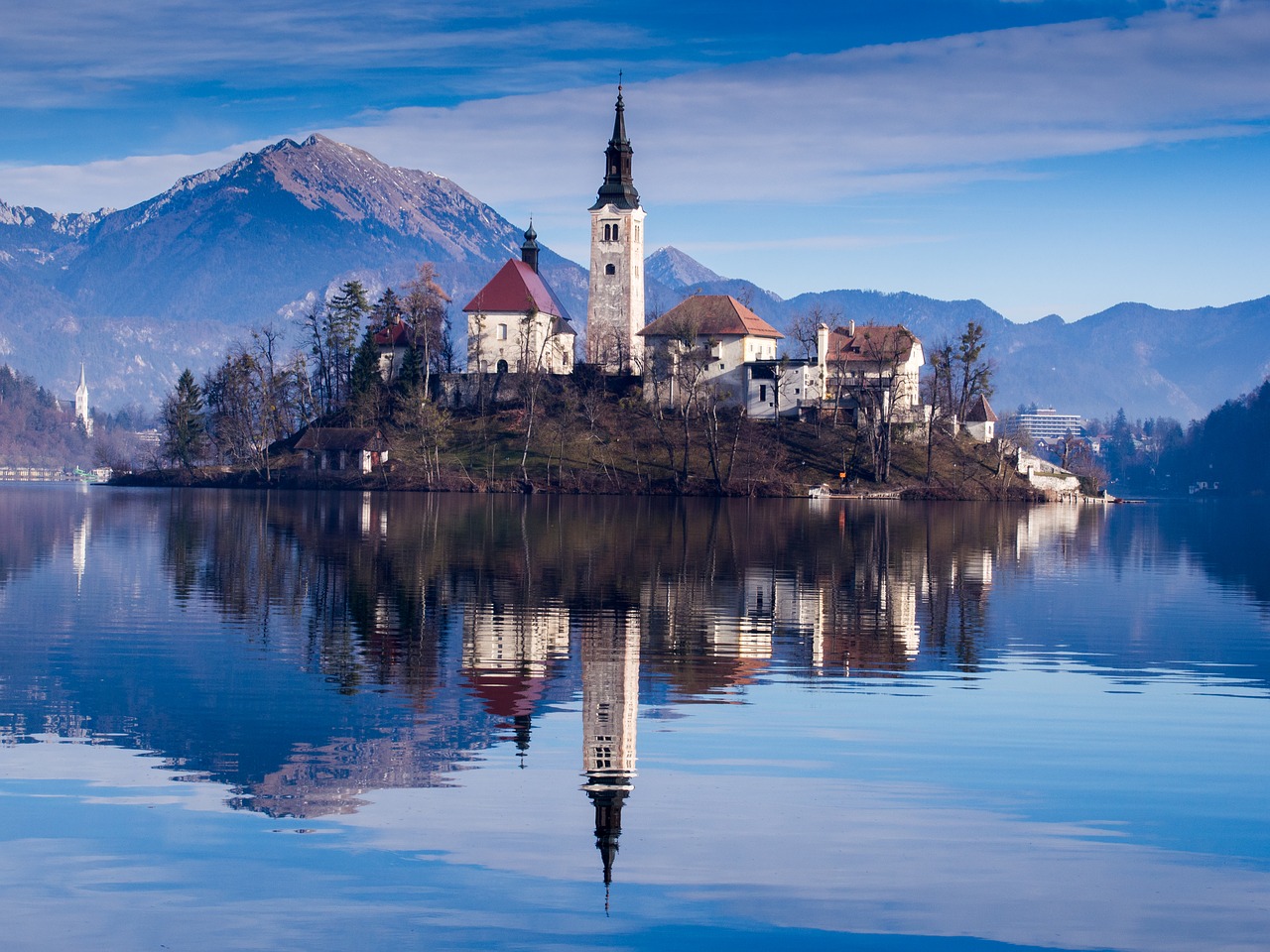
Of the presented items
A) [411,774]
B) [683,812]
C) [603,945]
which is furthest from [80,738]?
[603,945]

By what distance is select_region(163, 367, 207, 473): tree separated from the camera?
142m

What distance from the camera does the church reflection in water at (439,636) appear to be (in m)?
20.9

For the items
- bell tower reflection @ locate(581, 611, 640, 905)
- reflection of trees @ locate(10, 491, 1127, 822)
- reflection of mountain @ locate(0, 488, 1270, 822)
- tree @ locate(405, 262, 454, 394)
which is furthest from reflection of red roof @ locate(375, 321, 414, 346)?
bell tower reflection @ locate(581, 611, 640, 905)

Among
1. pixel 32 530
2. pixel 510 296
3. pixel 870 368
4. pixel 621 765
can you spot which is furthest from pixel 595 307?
pixel 621 765

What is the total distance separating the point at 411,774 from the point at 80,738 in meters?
5.33

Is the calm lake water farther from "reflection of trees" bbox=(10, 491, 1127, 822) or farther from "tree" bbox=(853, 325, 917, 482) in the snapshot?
"tree" bbox=(853, 325, 917, 482)

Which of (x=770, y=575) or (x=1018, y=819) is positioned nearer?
(x=1018, y=819)

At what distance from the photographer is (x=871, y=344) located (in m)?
132

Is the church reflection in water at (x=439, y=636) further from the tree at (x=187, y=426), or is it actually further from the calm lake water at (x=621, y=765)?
the tree at (x=187, y=426)

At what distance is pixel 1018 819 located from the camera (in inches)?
698

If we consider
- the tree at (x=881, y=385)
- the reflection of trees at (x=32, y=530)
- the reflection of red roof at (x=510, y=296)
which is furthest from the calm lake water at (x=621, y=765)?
the reflection of red roof at (x=510, y=296)

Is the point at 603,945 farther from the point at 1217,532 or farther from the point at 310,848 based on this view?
the point at 1217,532

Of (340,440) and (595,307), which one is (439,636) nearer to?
(340,440)

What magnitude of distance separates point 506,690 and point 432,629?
26.5 ft
